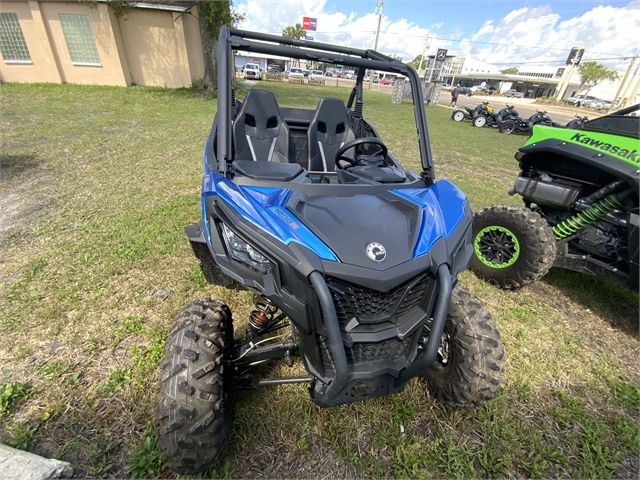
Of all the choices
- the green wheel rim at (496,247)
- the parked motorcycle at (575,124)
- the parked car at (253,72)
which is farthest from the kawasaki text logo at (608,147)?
the parked car at (253,72)

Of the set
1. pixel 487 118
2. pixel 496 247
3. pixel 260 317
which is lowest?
pixel 487 118

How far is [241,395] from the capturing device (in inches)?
77.0

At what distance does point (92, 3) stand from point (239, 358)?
18026 mm

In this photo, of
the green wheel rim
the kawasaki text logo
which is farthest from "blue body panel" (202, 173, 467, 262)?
the kawasaki text logo

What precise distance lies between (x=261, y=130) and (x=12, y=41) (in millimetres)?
18492

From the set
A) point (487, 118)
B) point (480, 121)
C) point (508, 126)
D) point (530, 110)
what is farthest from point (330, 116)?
point (530, 110)

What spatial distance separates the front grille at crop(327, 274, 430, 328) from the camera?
1.28 metres

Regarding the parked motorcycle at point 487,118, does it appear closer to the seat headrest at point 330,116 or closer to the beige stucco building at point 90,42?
A: the beige stucco building at point 90,42

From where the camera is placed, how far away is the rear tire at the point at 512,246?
278 cm

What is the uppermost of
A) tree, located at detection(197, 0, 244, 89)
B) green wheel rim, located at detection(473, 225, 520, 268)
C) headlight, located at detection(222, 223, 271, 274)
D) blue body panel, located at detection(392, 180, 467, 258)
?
tree, located at detection(197, 0, 244, 89)

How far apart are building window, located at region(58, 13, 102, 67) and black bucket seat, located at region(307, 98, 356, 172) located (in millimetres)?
16767

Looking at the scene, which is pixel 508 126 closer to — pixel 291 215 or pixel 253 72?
pixel 291 215

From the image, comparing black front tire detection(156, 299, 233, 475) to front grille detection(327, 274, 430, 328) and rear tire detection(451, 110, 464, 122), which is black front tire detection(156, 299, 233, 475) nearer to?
front grille detection(327, 274, 430, 328)

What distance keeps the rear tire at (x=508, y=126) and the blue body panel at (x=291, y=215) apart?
15193mm
